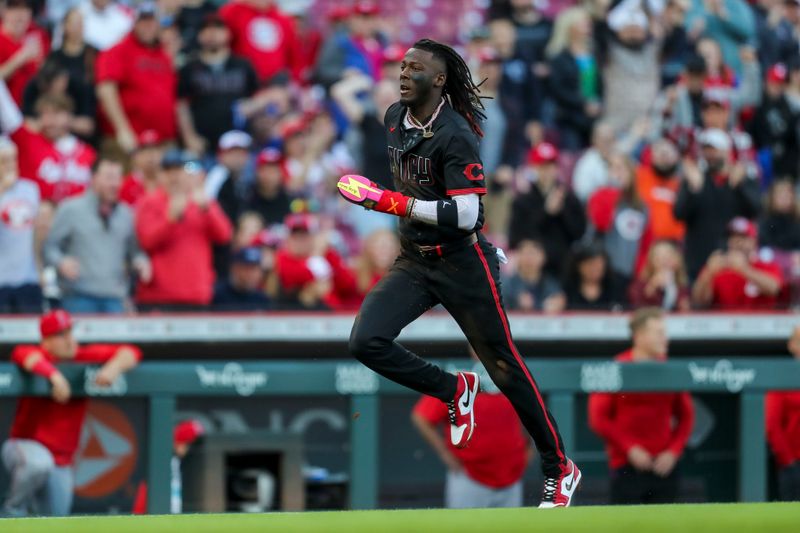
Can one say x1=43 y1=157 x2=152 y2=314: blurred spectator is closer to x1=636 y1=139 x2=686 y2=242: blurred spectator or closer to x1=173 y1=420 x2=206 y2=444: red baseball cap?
x1=173 y1=420 x2=206 y2=444: red baseball cap

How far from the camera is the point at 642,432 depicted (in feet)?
28.3

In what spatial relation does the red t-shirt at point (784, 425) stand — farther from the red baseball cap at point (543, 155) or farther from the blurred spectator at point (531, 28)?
the blurred spectator at point (531, 28)

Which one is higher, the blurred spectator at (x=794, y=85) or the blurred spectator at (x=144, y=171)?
the blurred spectator at (x=794, y=85)

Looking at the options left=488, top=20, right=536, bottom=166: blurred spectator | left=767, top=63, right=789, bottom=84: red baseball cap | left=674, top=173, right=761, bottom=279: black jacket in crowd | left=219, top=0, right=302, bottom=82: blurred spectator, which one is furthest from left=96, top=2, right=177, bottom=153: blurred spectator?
left=767, top=63, right=789, bottom=84: red baseball cap

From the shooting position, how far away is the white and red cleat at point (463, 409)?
661cm

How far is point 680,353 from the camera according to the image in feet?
30.8

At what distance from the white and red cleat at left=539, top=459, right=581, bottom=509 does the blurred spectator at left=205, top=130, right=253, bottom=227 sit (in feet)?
14.8

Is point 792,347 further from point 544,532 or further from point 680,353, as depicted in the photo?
point 544,532

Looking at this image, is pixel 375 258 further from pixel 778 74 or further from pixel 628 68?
pixel 778 74

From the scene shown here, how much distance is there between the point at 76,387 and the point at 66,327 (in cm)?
34

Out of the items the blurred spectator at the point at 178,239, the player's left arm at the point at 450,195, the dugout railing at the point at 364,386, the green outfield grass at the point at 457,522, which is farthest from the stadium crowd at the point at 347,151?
the green outfield grass at the point at 457,522

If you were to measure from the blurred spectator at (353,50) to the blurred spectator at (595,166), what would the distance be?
1.68 metres

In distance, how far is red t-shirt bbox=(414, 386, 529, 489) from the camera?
8531 millimetres

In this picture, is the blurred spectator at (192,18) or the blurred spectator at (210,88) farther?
the blurred spectator at (192,18)
